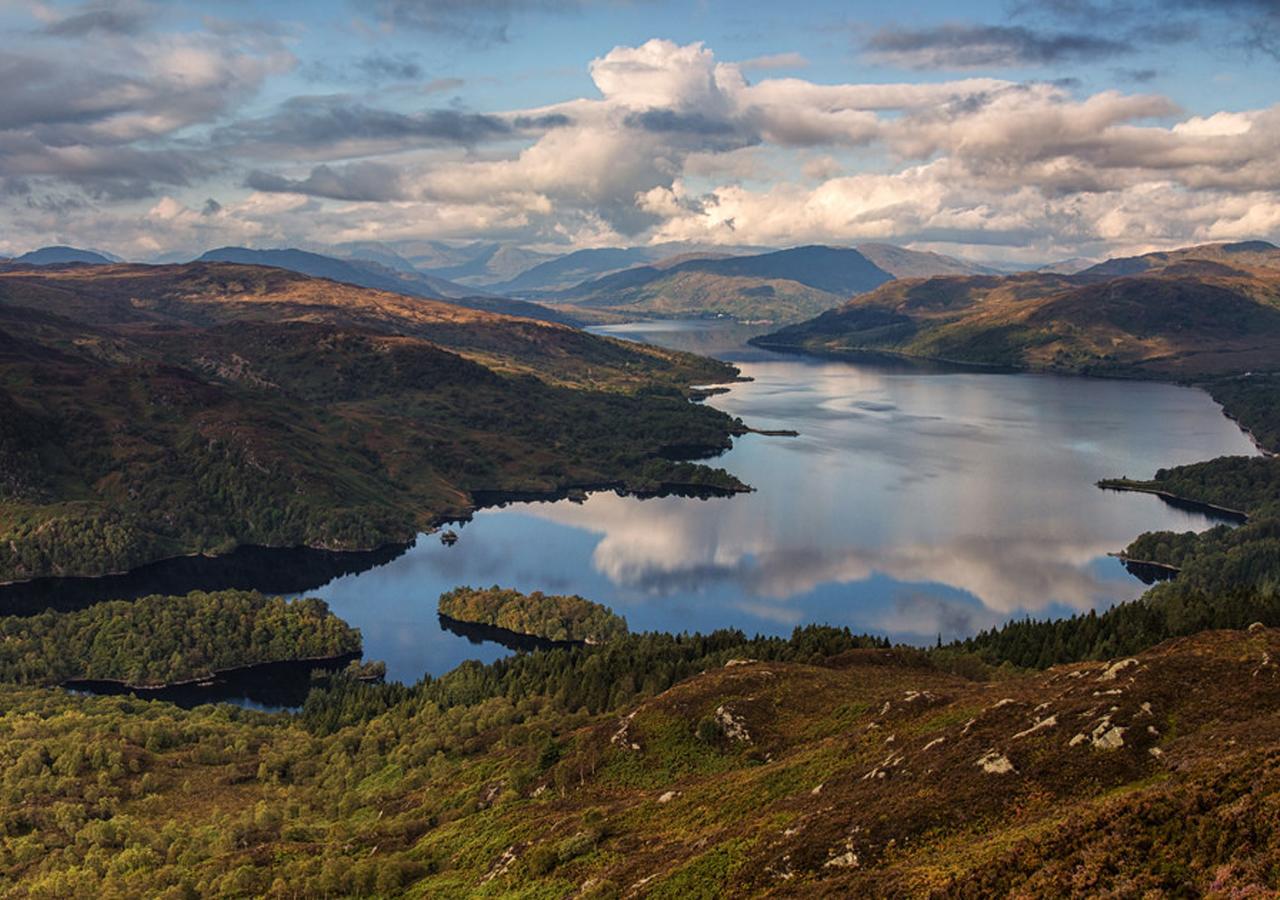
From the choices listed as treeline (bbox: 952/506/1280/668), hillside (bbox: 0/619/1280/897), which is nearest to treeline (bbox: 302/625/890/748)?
hillside (bbox: 0/619/1280/897)

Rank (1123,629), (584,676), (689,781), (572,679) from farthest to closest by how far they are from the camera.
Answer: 1. (572,679)
2. (584,676)
3. (1123,629)
4. (689,781)

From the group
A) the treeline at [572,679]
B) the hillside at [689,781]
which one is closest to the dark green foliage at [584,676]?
the treeline at [572,679]

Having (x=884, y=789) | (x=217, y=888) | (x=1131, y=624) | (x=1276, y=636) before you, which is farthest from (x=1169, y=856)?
(x=1131, y=624)

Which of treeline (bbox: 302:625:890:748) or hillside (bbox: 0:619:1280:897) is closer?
hillside (bbox: 0:619:1280:897)

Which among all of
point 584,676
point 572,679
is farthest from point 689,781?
point 572,679

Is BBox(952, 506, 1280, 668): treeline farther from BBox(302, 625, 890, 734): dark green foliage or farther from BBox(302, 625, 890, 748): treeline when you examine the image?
BBox(302, 625, 890, 748): treeline

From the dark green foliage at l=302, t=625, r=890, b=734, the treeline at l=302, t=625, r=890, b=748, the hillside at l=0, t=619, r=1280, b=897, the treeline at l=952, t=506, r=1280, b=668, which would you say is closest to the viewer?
the hillside at l=0, t=619, r=1280, b=897

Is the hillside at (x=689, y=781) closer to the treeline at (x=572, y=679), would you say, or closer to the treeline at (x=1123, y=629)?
the treeline at (x=572, y=679)

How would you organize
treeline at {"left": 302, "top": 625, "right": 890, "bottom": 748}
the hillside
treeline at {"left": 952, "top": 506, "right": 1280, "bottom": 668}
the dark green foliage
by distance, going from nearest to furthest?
the hillside → treeline at {"left": 952, "top": 506, "right": 1280, "bottom": 668} → treeline at {"left": 302, "top": 625, "right": 890, "bottom": 748} → the dark green foliage

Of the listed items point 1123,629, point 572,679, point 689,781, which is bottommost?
point 572,679

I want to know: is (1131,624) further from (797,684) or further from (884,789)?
(884,789)

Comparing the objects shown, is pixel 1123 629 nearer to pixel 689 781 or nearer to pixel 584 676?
pixel 584 676
